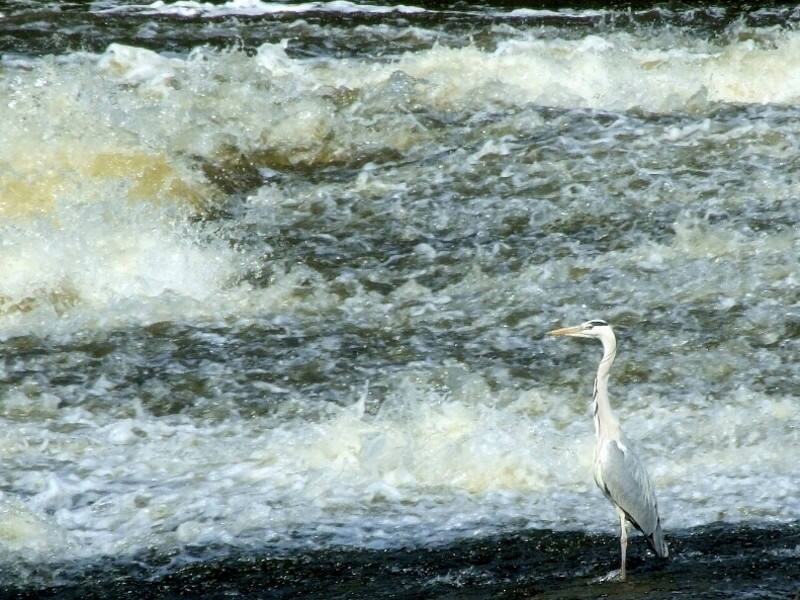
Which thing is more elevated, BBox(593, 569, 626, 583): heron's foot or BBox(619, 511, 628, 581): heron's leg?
BBox(619, 511, 628, 581): heron's leg

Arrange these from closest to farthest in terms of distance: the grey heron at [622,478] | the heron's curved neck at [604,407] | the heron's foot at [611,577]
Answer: the heron's foot at [611,577] < the grey heron at [622,478] < the heron's curved neck at [604,407]

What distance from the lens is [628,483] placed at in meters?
4.88

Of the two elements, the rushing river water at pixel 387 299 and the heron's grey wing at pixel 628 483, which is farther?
the rushing river water at pixel 387 299

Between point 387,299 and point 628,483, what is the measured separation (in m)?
2.68

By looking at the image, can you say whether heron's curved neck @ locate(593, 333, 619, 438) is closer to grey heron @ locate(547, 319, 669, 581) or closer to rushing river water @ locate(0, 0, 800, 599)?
grey heron @ locate(547, 319, 669, 581)

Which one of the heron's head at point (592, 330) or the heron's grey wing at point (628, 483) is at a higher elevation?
the heron's head at point (592, 330)

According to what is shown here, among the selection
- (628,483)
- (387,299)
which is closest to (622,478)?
(628,483)

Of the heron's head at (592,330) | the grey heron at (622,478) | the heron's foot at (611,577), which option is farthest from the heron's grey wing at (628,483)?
the heron's head at (592,330)

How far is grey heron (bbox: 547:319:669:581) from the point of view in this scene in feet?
15.8

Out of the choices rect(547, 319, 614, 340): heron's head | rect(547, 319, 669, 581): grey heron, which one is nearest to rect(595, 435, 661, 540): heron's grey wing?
rect(547, 319, 669, 581): grey heron

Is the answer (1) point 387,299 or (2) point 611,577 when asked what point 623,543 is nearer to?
(2) point 611,577

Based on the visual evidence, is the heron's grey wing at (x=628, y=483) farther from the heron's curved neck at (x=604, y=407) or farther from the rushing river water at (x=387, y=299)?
the rushing river water at (x=387, y=299)

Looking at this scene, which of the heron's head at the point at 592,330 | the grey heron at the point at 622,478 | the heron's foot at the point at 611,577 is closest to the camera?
the heron's foot at the point at 611,577

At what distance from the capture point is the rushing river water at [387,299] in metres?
5.14
